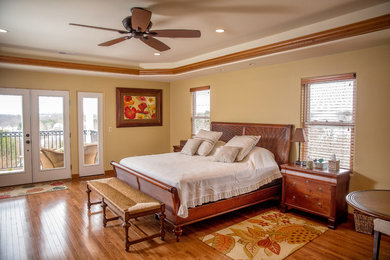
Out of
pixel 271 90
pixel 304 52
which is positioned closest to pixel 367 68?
pixel 304 52

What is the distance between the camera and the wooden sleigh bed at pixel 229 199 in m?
3.05

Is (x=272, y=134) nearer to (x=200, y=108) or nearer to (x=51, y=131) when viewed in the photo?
(x=200, y=108)

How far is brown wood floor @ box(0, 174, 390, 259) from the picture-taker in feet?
8.92

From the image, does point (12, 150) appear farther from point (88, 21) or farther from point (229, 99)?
point (229, 99)

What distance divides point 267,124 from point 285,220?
168 centimetres

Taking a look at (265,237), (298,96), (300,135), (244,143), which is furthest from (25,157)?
(298,96)

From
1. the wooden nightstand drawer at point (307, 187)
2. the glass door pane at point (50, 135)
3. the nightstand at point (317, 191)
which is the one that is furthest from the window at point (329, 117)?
the glass door pane at point (50, 135)

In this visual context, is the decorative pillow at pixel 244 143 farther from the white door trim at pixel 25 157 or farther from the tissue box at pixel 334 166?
the white door trim at pixel 25 157

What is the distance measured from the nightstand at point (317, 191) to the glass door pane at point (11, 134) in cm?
510

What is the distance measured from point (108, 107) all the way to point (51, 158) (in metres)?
1.67

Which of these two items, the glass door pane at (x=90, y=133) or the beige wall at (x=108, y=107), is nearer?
the beige wall at (x=108, y=107)

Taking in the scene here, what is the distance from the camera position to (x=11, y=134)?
16.8 ft

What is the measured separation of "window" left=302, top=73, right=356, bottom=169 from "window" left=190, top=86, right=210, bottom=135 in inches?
93.0

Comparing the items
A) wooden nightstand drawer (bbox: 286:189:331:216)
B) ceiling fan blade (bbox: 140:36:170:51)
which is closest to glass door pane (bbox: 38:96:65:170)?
ceiling fan blade (bbox: 140:36:170:51)
